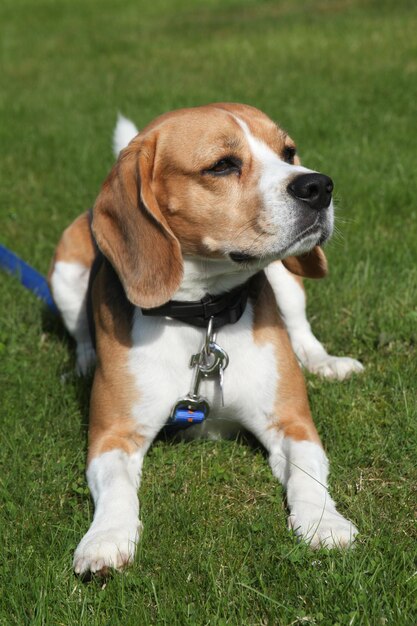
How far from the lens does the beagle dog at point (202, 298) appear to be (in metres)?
3.23

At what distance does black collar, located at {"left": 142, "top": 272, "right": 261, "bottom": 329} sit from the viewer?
11.5 ft

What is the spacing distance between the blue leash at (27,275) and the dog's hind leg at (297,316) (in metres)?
1.58

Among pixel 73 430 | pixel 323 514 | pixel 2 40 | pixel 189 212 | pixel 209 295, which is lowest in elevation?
pixel 2 40

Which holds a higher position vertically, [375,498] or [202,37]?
[375,498]

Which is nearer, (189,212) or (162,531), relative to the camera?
(162,531)

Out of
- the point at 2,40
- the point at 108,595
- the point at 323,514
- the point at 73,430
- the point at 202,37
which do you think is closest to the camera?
the point at 108,595

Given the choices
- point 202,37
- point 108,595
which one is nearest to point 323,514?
point 108,595

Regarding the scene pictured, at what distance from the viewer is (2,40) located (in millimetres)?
15508

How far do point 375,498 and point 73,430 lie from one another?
145 centimetres

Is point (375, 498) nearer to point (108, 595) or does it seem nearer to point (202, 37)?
point (108, 595)

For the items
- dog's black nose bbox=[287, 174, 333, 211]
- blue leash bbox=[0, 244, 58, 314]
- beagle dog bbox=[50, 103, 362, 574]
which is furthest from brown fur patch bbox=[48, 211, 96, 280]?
dog's black nose bbox=[287, 174, 333, 211]

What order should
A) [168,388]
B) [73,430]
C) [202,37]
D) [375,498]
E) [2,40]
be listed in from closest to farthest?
[375,498]
[168,388]
[73,430]
[202,37]
[2,40]

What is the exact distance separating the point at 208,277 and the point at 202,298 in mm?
103

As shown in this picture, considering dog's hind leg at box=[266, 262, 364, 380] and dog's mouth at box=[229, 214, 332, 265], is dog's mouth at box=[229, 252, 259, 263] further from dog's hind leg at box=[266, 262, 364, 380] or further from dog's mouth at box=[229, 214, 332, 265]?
dog's hind leg at box=[266, 262, 364, 380]
